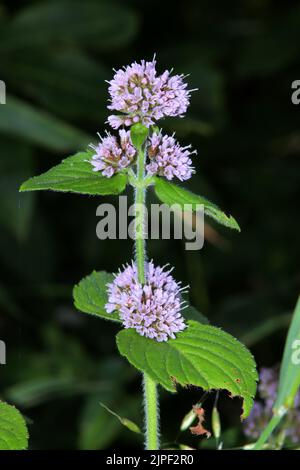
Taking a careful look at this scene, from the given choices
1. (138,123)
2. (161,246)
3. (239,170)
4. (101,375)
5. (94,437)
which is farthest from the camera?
(239,170)

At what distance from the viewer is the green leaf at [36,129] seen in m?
2.18

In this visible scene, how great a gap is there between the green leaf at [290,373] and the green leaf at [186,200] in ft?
0.40

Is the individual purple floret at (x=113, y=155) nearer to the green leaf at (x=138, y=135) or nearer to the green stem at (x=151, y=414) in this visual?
the green leaf at (x=138, y=135)

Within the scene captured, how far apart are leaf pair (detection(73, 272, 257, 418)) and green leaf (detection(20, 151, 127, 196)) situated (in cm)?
15

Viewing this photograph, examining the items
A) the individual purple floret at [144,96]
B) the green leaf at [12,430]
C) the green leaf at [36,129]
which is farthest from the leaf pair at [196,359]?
the green leaf at [36,129]

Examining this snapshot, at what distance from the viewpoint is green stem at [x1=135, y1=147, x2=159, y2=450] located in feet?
3.16

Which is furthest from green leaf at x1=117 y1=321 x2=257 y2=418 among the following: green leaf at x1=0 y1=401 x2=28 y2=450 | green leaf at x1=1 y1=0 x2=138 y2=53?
green leaf at x1=1 y1=0 x2=138 y2=53

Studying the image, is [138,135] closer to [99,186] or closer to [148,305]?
[99,186]

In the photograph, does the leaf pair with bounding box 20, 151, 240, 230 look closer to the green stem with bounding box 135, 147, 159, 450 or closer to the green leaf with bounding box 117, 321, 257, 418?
the green stem with bounding box 135, 147, 159, 450
